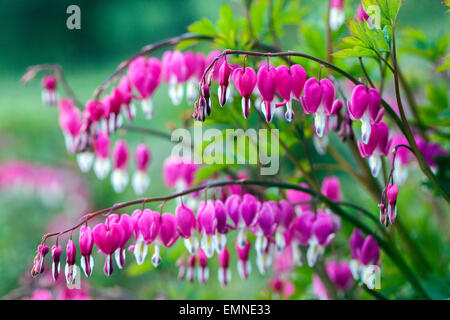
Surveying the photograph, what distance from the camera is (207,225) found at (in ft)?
2.84

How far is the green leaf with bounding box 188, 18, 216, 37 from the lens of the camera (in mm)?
1034

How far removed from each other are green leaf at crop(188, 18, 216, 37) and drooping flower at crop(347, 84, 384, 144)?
39cm

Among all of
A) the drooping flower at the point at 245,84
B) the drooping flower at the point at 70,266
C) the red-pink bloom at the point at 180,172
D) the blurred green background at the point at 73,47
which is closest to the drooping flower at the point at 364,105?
the drooping flower at the point at 245,84

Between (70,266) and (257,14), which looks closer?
(70,266)

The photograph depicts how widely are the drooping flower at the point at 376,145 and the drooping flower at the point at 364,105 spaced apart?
35 millimetres

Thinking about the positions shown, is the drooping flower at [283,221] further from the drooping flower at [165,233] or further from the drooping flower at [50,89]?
the drooping flower at [50,89]

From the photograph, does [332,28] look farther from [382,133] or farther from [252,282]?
[252,282]

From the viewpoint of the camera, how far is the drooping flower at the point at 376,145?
819 mm

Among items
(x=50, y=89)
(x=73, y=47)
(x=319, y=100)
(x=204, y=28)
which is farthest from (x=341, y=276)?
(x=73, y=47)

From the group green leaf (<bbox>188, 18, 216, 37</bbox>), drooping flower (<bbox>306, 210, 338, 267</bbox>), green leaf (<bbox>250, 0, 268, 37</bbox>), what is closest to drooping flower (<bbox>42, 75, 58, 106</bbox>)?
green leaf (<bbox>188, 18, 216, 37</bbox>)

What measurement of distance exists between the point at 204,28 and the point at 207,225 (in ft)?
1.41

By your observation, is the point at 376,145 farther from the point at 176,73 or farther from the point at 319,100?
the point at 176,73

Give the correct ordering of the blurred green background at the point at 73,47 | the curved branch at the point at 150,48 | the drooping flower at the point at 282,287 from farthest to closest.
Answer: the blurred green background at the point at 73,47, the drooping flower at the point at 282,287, the curved branch at the point at 150,48

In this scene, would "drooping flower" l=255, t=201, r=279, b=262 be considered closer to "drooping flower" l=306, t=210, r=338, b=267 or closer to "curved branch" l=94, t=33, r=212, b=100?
"drooping flower" l=306, t=210, r=338, b=267
